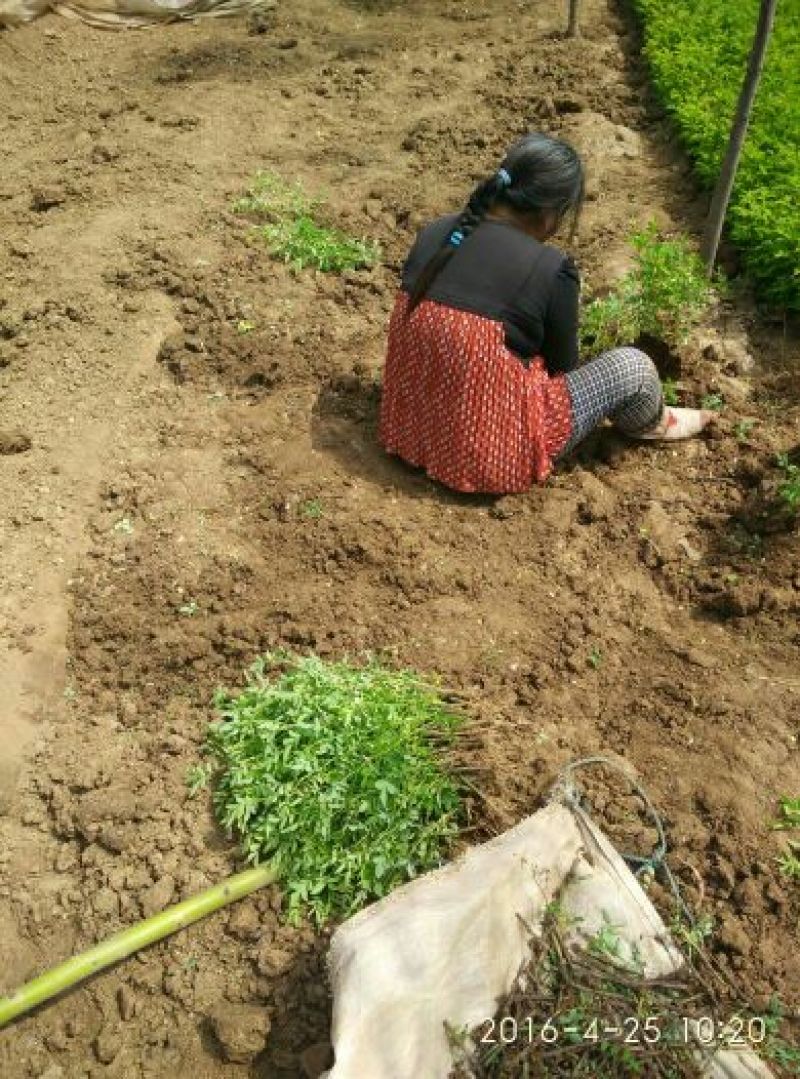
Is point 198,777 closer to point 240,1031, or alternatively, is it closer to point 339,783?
point 339,783

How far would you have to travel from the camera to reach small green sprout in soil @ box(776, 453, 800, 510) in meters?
3.55

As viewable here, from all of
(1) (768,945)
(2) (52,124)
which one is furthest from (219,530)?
(2) (52,124)

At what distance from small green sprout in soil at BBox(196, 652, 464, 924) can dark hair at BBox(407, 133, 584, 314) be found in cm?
162

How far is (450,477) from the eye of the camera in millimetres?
3824

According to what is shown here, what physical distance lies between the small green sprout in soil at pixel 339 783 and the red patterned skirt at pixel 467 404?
3.52 feet

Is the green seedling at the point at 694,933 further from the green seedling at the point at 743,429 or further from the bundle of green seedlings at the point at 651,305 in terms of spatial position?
the bundle of green seedlings at the point at 651,305

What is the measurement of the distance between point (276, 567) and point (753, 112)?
4141mm

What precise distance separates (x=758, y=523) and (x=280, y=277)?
9.35 feet

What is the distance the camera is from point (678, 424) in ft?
→ 13.3

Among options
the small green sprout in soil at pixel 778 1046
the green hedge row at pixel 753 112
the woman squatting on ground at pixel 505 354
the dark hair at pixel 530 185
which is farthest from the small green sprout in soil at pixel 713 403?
the small green sprout in soil at pixel 778 1046

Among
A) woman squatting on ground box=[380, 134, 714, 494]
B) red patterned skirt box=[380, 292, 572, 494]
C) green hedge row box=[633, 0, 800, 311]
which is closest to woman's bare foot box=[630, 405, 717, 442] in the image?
woman squatting on ground box=[380, 134, 714, 494]

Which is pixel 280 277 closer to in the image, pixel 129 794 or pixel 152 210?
pixel 152 210

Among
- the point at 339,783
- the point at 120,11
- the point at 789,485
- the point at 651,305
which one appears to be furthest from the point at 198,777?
the point at 120,11

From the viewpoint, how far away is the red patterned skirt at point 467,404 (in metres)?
3.47
